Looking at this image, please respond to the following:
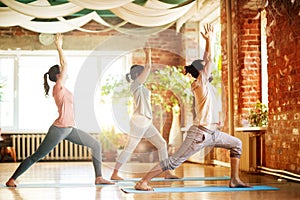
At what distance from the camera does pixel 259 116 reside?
25.8 ft

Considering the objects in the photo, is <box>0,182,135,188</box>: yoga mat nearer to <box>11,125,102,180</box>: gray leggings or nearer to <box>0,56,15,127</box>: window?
<box>11,125,102,180</box>: gray leggings

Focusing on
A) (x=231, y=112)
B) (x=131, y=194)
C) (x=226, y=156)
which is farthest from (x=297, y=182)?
(x=226, y=156)

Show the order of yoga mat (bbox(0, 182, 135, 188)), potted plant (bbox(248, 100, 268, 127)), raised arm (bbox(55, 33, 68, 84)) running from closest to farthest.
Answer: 1. raised arm (bbox(55, 33, 68, 84))
2. yoga mat (bbox(0, 182, 135, 188))
3. potted plant (bbox(248, 100, 268, 127))

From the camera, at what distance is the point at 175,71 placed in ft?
36.7

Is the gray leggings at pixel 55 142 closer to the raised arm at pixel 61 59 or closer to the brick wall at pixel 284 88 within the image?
the raised arm at pixel 61 59

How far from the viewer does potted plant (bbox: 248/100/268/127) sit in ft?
25.6

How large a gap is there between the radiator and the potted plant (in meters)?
4.88

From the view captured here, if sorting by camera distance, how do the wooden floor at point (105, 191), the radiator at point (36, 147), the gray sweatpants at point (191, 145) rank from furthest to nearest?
the radiator at point (36, 147) → the gray sweatpants at point (191, 145) → the wooden floor at point (105, 191)

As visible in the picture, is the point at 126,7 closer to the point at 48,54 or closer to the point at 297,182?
the point at 297,182

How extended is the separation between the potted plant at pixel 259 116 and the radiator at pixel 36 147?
4881mm

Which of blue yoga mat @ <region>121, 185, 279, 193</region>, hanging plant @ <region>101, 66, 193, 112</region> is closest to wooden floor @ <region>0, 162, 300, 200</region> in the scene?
blue yoga mat @ <region>121, 185, 279, 193</region>

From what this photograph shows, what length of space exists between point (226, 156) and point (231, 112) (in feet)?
3.58

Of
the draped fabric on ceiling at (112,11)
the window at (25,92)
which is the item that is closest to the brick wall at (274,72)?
the draped fabric on ceiling at (112,11)

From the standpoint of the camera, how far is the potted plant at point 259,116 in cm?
780
